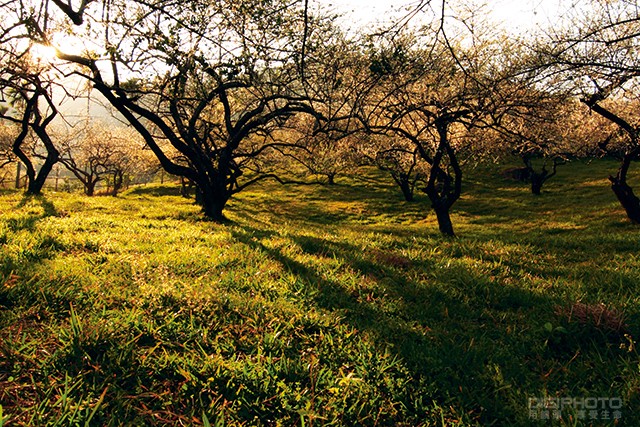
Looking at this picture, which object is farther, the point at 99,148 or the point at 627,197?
the point at 99,148

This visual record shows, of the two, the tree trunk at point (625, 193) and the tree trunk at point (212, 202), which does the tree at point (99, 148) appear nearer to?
the tree trunk at point (212, 202)

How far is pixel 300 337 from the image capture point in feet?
11.8

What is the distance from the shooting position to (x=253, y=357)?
3.12 metres

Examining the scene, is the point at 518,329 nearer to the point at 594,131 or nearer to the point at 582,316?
the point at 582,316

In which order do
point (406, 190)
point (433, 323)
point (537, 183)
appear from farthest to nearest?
point (537, 183), point (406, 190), point (433, 323)

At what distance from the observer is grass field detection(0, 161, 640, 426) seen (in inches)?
102

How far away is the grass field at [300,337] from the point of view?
2590 millimetres

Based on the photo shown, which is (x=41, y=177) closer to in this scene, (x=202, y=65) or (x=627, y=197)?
(x=202, y=65)

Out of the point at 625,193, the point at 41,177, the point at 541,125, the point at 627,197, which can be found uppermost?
the point at 541,125

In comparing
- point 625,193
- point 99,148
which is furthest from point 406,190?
point 99,148

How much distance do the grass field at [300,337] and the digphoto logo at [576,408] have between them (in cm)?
2

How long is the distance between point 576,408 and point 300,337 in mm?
2475

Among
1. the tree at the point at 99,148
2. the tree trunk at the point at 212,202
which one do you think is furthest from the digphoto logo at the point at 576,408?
the tree at the point at 99,148

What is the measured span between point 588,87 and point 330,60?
430 inches
